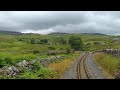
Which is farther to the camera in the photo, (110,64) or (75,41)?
(75,41)

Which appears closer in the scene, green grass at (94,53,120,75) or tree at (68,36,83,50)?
green grass at (94,53,120,75)

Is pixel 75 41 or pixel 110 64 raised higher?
pixel 75 41

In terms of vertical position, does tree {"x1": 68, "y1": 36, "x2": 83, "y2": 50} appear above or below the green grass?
above

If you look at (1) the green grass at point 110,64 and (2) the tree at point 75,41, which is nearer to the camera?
(1) the green grass at point 110,64

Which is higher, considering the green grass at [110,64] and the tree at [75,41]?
the tree at [75,41]
